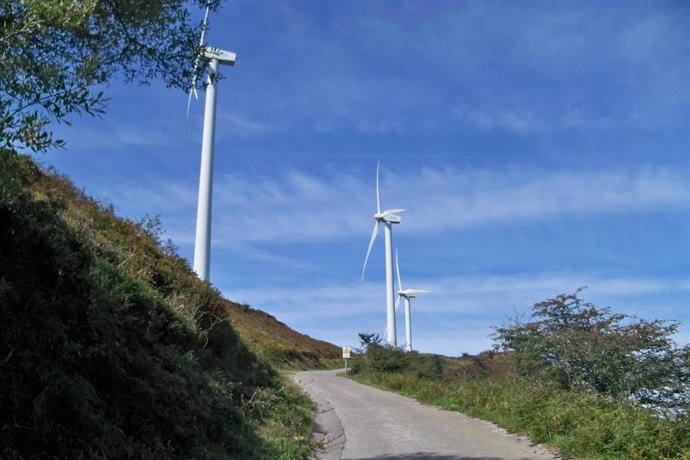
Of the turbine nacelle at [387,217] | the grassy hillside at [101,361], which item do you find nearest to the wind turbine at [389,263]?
the turbine nacelle at [387,217]

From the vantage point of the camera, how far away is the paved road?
919 cm

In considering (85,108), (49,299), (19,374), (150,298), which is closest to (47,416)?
(19,374)

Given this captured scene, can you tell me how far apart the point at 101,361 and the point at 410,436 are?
6.75 meters

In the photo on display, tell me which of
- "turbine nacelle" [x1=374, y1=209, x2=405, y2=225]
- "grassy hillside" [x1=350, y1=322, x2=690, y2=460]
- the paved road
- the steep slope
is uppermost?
"turbine nacelle" [x1=374, y1=209, x2=405, y2=225]

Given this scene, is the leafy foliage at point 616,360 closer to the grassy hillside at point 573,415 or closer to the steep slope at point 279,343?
the grassy hillside at point 573,415

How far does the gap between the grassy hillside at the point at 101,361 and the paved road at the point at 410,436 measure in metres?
0.95

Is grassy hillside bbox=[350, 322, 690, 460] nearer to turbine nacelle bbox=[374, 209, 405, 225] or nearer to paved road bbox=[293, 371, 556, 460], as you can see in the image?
paved road bbox=[293, 371, 556, 460]

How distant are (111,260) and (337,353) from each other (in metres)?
64.0

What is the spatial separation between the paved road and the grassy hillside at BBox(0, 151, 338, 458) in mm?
952

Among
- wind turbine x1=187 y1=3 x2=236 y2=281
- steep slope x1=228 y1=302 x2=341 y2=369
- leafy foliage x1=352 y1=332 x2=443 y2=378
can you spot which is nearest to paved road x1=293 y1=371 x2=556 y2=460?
wind turbine x1=187 y1=3 x2=236 y2=281

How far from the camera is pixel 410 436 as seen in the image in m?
11.1

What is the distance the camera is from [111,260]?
938 centimetres

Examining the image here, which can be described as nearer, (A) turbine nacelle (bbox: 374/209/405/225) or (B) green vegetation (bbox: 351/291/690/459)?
(B) green vegetation (bbox: 351/291/690/459)

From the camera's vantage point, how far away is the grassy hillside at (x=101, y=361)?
16.4 feet
